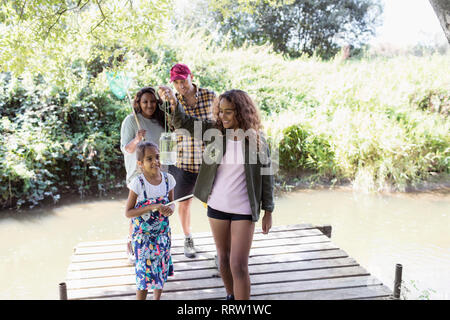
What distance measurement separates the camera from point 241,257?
7.51ft

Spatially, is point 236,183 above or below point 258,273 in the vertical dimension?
above

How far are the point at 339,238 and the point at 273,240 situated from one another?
188 cm

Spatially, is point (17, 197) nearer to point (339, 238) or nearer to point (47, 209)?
point (47, 209)

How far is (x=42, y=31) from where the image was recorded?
378 cm

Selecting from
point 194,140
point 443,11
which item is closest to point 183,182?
point 194,140

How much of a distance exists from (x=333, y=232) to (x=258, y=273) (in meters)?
2.67

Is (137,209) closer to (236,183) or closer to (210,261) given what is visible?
(236,183)

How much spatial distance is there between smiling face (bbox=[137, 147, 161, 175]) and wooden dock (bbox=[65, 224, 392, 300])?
0.99 metres

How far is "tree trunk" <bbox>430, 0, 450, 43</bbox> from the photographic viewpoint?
2043 millimetres

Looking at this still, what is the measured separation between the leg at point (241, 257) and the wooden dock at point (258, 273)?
657mm

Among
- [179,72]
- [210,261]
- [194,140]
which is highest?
[179,72]

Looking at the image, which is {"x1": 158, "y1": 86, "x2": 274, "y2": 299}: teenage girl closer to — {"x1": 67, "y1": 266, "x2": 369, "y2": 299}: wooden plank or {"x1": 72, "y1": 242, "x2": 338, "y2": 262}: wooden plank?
{"x1": 67, "y1": 266, "x2": 369, "y2": 299}: wooden plank

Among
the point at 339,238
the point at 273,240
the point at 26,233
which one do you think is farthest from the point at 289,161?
the point at 26,233
